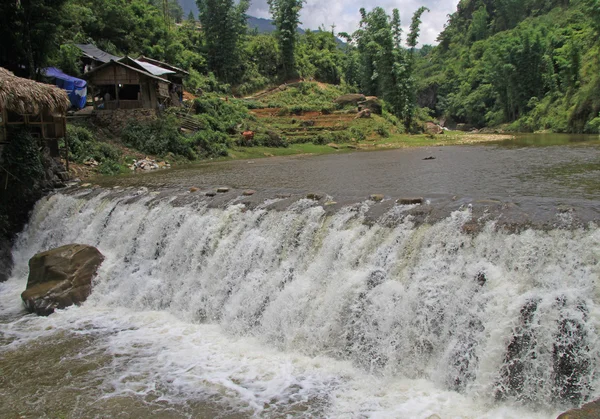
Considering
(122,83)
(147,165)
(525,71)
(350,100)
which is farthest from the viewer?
(525,71)

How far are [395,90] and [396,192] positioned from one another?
35923 mm

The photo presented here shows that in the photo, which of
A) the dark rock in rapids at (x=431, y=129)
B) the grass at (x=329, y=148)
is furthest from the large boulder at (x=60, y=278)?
the dark rock in rapids at (x=431, y=129)

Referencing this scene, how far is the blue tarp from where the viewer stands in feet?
84.6

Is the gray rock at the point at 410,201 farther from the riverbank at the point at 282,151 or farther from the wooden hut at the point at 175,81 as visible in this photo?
the wooden hut at the point at 175,81

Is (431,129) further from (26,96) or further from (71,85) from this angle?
(26,96)

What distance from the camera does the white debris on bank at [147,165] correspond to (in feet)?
71.0

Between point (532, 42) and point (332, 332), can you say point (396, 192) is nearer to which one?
point (332, 332)

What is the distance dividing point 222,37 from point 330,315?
2061 inches

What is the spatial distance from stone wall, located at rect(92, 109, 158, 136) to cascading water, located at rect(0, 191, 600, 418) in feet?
53.0

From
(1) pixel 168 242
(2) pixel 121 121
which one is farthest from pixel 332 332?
(2) pixel 121 121

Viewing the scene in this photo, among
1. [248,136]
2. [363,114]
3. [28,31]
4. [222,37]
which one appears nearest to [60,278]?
[28,31]

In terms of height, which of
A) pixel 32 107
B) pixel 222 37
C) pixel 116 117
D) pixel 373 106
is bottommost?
pixel 32 107

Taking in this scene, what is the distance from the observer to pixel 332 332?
7457 mm

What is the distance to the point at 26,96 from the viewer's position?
13617 mm
